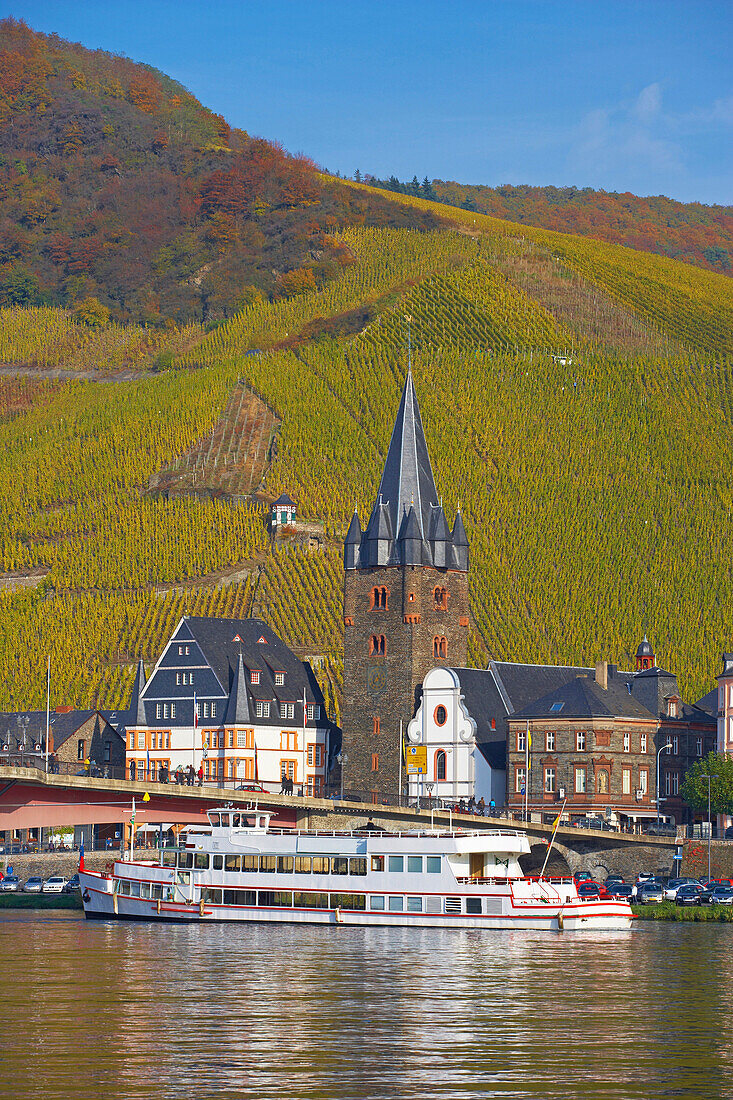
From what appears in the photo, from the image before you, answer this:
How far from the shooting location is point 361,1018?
4228 centimetres

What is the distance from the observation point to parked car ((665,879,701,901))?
279ft

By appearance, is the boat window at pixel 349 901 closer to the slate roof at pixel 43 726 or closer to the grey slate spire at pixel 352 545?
the grey slate spire at pixel 352 545

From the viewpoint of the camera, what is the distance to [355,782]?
113m

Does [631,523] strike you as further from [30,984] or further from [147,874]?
[30,984]

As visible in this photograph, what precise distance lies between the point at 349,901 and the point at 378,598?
4055cm

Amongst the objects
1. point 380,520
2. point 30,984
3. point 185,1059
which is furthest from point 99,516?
point 185,1059

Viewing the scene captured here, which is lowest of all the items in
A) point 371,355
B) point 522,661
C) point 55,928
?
point 55,928

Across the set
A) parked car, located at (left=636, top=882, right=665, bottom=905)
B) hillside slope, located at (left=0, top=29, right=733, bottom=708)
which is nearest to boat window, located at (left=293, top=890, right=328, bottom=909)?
parked car, located at (left=636, top=882, right=665, bottom=905)

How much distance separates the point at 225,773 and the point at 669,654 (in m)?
32.9

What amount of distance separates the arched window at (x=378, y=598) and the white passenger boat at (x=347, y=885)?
36.2 meters

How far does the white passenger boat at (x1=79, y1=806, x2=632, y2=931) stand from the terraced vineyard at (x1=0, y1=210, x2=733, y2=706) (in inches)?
1883

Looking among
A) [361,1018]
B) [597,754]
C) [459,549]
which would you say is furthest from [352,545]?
[361,1018]

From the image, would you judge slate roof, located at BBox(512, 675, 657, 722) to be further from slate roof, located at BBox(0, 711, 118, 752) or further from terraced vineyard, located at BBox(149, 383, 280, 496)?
terraced vineyard, located at BBox(149, 383, 280, 496)

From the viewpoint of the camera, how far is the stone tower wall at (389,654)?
113 metres
